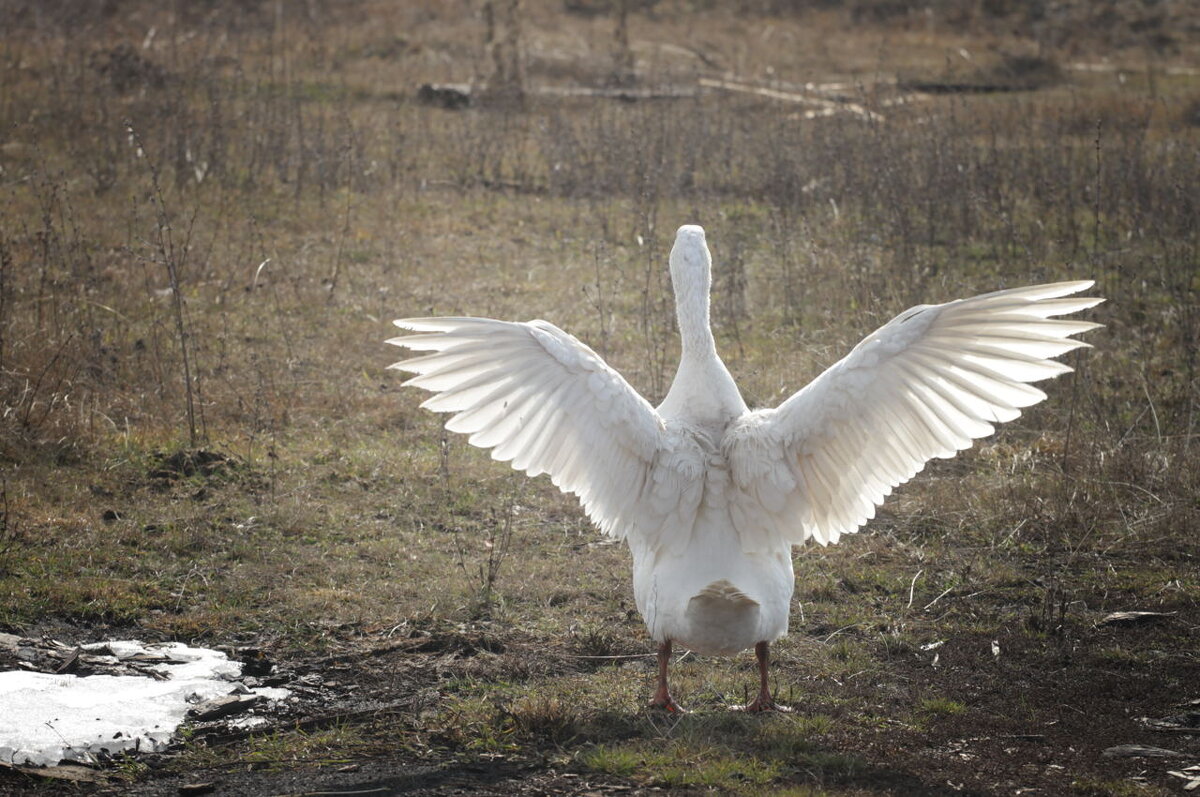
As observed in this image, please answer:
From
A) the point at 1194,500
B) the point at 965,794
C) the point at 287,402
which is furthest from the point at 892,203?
the point at 965,794

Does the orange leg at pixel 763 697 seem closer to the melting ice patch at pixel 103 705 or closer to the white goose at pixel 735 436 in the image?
the white goose at pixel 735 436

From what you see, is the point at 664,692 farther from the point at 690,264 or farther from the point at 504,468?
the point at 504,468

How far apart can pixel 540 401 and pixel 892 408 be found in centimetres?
156

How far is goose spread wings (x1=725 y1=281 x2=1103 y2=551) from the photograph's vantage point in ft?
16.4

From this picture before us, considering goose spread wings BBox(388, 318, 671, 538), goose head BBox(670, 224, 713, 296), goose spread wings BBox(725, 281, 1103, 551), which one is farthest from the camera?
goose head BBox(670, 224, 713, 296)

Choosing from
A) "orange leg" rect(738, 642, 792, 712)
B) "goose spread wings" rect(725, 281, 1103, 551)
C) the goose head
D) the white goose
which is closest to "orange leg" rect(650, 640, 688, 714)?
the white goose

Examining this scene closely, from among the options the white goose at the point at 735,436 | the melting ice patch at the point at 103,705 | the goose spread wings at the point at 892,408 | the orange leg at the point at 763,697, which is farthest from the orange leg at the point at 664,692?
the melting ice patch at the point at 103,705

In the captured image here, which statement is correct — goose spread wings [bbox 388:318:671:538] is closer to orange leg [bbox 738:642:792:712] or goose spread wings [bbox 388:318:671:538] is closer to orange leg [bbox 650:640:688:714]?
orange leg [bbox 650:640:688:714]

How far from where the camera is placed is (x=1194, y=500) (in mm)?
7383

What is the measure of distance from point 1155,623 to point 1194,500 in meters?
1.52

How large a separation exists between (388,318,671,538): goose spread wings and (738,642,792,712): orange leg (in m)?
0.87

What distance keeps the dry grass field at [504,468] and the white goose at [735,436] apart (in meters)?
0.61

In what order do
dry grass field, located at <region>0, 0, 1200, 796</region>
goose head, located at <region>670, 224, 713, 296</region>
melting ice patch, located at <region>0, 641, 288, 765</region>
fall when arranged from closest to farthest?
melting ice patch, located at <region>0, 641, 288, 765</region>
dry grass field, located at <region>0, 0, 1200, 796</region>
goose head, located at <region>670, 224, 713, 296</region>

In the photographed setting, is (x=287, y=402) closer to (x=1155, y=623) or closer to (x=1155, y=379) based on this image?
(x=1155, y=623)
